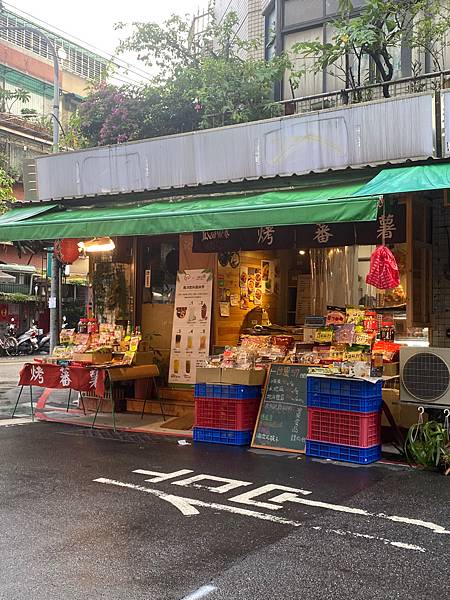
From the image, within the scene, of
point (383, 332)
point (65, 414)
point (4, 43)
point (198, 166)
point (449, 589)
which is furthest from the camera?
point (4, 43)

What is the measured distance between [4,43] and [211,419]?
1269 inches

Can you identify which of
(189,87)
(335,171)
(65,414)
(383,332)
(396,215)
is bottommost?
(65,414)

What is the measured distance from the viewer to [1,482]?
655 centimetres

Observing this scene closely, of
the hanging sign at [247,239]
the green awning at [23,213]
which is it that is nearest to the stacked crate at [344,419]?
the hanging sign at [247,239]

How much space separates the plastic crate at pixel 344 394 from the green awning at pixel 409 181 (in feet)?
7.26

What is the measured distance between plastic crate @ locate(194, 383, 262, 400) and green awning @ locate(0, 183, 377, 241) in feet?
6.87

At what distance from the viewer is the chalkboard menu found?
8.06 m

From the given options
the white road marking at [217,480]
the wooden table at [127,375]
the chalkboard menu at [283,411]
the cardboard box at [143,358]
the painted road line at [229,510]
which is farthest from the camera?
the cardboard box at [143,358]

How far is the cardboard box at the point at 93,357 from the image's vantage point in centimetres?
1055

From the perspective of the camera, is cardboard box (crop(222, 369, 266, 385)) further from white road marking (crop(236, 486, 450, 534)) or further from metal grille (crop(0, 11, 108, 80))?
metal grille (crop(0, 11, 108, 80))

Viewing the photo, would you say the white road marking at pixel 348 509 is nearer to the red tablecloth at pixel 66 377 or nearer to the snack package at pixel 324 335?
the snack package at pixel 324 335

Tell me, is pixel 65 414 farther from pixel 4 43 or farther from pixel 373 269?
pixel 4 43

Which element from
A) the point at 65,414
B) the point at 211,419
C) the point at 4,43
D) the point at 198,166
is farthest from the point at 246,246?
the point at 4,43

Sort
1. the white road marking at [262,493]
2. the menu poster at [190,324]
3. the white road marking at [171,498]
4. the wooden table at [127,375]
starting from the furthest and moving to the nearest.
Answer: the menu poster at [190,324]
the wooden table at [127,375]
the white road marking at [262,493]
the white road marking at [171,498]
